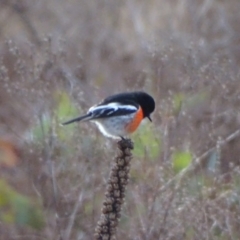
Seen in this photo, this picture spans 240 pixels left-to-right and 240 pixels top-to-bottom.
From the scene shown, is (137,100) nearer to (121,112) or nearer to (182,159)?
(121,112)

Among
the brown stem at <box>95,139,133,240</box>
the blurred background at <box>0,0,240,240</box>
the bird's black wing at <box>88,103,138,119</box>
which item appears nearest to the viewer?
the brown stem at <box>95,139,133,240</box>

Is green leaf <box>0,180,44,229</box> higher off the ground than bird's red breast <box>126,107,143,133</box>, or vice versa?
bird's red breast <box>126,107,143,133</box>

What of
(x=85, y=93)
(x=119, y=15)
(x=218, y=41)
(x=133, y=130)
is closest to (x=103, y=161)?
(x=133, y=130)

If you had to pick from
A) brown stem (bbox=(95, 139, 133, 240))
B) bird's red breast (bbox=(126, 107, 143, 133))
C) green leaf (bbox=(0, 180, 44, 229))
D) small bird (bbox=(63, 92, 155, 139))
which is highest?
brown stem (bbox=(95, 139, 133, 240))

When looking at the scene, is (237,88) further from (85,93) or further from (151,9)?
(151,9)

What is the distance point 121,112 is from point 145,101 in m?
0.17

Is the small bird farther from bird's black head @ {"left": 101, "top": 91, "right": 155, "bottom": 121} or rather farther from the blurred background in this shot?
the blurred background

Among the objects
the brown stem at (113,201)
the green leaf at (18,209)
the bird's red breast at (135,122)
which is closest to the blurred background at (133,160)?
the green leaf at (18,209)

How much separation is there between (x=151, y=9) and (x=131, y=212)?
5164 mm

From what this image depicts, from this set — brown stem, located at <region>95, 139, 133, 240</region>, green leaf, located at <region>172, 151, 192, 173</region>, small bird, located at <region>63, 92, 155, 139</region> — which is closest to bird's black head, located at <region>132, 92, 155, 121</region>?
small bird, located at <region>63, 92, 155, 139</region>

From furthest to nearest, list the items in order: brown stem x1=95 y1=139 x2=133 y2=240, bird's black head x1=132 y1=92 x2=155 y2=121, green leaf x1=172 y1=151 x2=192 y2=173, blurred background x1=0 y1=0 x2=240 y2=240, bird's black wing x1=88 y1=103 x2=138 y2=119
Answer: green leaf x1=172 y1=151 x2=192 y2=173
bird's black head x1=132 y1=92 x2=155 y2=121
bird's black wing x1=88 y1=103 x2=138 y2=119
blurred background x1=0 y1=0 x2=240 y2=240
brown stem x1=95 y1=139 x2=133 y2=240

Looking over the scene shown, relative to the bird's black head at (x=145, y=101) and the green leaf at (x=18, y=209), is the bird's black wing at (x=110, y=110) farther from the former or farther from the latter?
the green leaf at (x=18, y=209)

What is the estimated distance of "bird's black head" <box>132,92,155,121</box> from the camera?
4.66 m

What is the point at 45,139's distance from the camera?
467 centimetres
